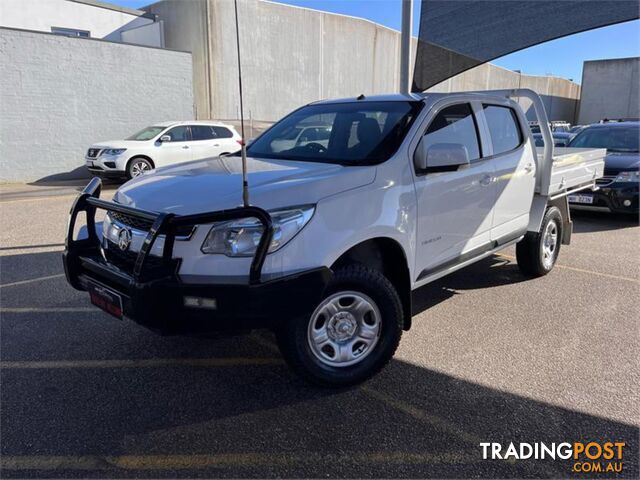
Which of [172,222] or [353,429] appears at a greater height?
[172,222]

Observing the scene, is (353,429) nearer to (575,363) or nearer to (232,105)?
(575,363)

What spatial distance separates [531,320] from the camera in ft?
14.9

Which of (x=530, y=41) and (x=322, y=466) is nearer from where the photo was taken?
(x=322, y=466)

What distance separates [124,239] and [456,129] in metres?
2.78

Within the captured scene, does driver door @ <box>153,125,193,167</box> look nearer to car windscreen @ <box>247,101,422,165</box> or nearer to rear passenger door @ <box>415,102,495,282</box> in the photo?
car windscreen @ <box>247,101,422,165</box>

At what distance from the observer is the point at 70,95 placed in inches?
619

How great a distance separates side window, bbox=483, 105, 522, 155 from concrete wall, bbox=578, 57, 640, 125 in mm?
47563

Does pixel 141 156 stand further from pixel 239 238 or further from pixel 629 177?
pixel 239 238

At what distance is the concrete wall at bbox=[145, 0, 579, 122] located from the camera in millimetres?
22969

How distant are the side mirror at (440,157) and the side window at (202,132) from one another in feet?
39.8

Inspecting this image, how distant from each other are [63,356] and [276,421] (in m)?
1.85

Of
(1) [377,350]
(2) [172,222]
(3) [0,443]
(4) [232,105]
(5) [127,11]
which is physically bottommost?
(3) [0,443]

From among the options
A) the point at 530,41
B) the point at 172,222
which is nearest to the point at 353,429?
the point at 172,222

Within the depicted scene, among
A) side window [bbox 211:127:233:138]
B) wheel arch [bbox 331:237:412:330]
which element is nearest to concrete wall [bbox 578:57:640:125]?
side window [bbox 211:127:233:138]
